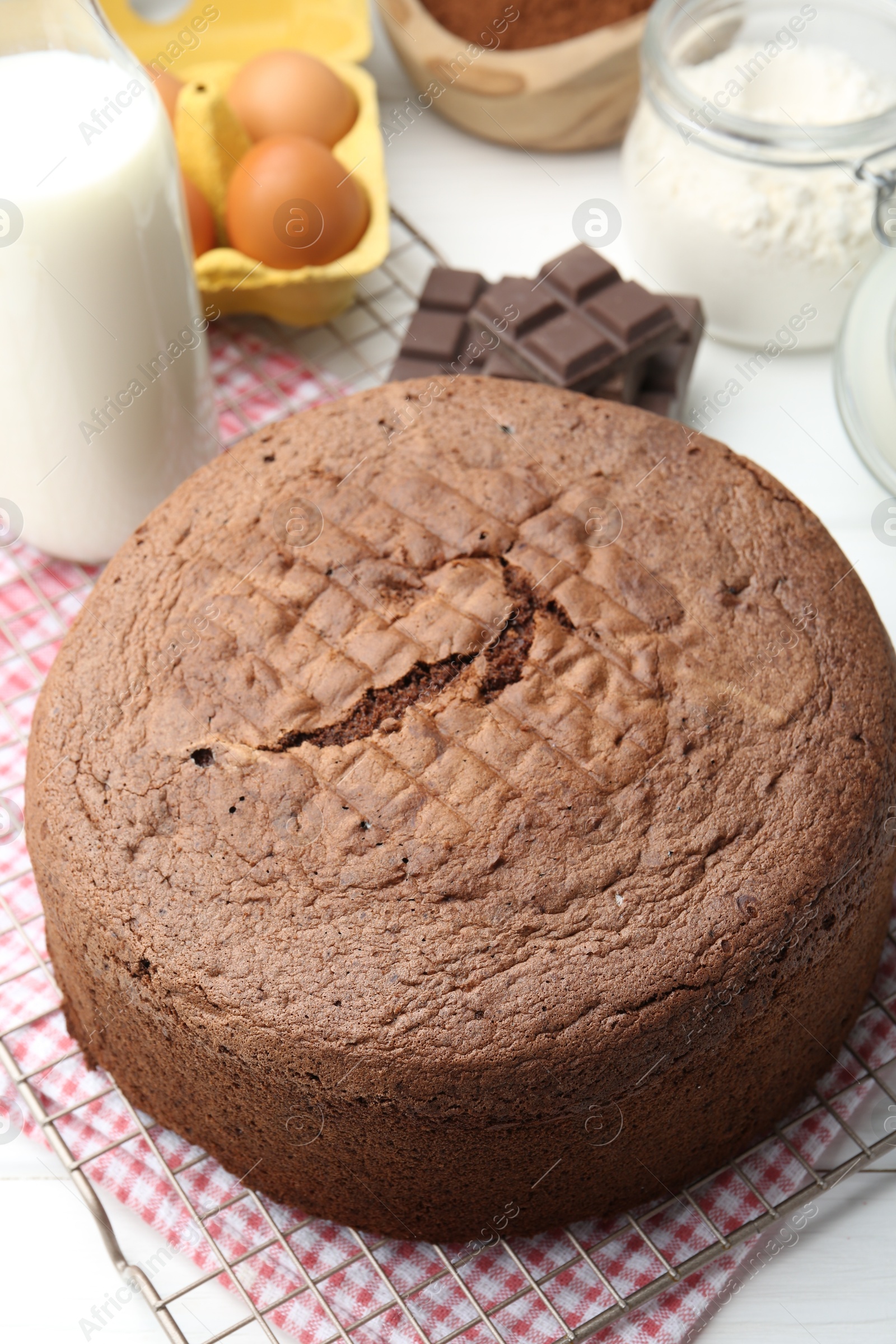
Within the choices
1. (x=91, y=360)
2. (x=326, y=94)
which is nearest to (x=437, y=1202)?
(x=91, y=360)

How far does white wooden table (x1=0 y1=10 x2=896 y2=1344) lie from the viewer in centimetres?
141

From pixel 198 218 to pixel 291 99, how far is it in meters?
0.28

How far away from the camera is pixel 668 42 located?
2.19m

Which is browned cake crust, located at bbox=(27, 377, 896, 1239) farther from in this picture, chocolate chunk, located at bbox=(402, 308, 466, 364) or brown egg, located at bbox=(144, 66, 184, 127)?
brown egg, located at bbox=(144, 66, 184, 127)

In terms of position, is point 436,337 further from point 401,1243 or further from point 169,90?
point 401,1243

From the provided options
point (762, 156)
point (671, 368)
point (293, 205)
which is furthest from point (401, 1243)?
point (762, 156)

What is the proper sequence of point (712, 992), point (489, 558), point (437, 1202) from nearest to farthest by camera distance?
point (712, 992), point (437, 1202), point (489, 558)

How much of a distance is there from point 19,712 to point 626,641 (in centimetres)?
95

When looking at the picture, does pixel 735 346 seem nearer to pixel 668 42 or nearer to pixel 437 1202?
pixel 668 42

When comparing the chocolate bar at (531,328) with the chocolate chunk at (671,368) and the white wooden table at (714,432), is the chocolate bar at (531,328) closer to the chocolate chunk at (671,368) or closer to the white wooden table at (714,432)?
the chocolate chunk at (671,368)

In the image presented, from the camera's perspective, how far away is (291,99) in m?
2.21

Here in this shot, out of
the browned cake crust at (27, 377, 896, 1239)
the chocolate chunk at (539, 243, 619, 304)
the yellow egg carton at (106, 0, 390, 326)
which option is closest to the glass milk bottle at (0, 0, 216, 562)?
the yellow egg carton at (106, 0, 390, 326)

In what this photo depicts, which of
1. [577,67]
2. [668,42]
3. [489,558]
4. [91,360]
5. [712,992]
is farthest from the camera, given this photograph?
[577,67]

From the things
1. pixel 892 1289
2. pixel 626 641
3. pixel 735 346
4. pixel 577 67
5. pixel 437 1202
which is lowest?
pixel 892 1289
